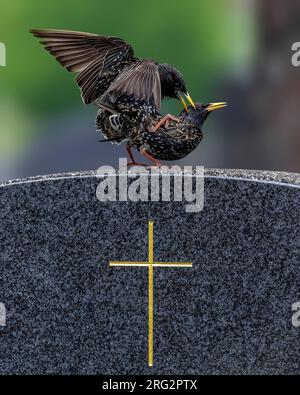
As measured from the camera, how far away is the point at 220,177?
6141mm

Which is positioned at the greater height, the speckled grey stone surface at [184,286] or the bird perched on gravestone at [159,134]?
the bird perched on gravestone at [159,134]

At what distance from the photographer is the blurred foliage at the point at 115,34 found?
17.3 meters

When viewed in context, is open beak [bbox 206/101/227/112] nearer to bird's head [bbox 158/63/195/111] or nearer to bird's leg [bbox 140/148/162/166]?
bird's head [bbox 158/63/195/111]

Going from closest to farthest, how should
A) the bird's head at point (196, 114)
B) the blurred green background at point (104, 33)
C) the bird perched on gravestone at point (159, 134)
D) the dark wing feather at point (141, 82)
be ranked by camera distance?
the dark wing feather at point (141, 82), the bird perched on gravestone at point (159, 134), the bird's head at point (196, 114), the blurred green background at point (104, 33)

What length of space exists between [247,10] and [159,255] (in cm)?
1111

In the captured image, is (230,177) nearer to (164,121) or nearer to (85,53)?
(164,121)

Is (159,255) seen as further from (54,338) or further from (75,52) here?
(75,52)

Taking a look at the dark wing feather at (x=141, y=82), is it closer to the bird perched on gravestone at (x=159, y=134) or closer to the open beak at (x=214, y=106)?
the bird perched on gravestone at (x=159, y=134)

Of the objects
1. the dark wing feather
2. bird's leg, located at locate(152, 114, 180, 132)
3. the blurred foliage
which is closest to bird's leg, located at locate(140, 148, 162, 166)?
bird's leg, located at locate(152, 114, 180, 132)

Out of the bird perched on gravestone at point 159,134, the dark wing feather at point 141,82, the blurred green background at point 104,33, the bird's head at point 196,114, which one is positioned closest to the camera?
the dark wing feather at point 141,82

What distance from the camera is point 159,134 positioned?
246 inches

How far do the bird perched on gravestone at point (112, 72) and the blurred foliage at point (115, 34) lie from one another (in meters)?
10.6

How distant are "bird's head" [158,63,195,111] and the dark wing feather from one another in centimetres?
5

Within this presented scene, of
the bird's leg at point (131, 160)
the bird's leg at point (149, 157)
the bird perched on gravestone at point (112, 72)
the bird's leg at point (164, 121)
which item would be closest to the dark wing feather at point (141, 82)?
the bird perched on gravestone at point (112, 72)
